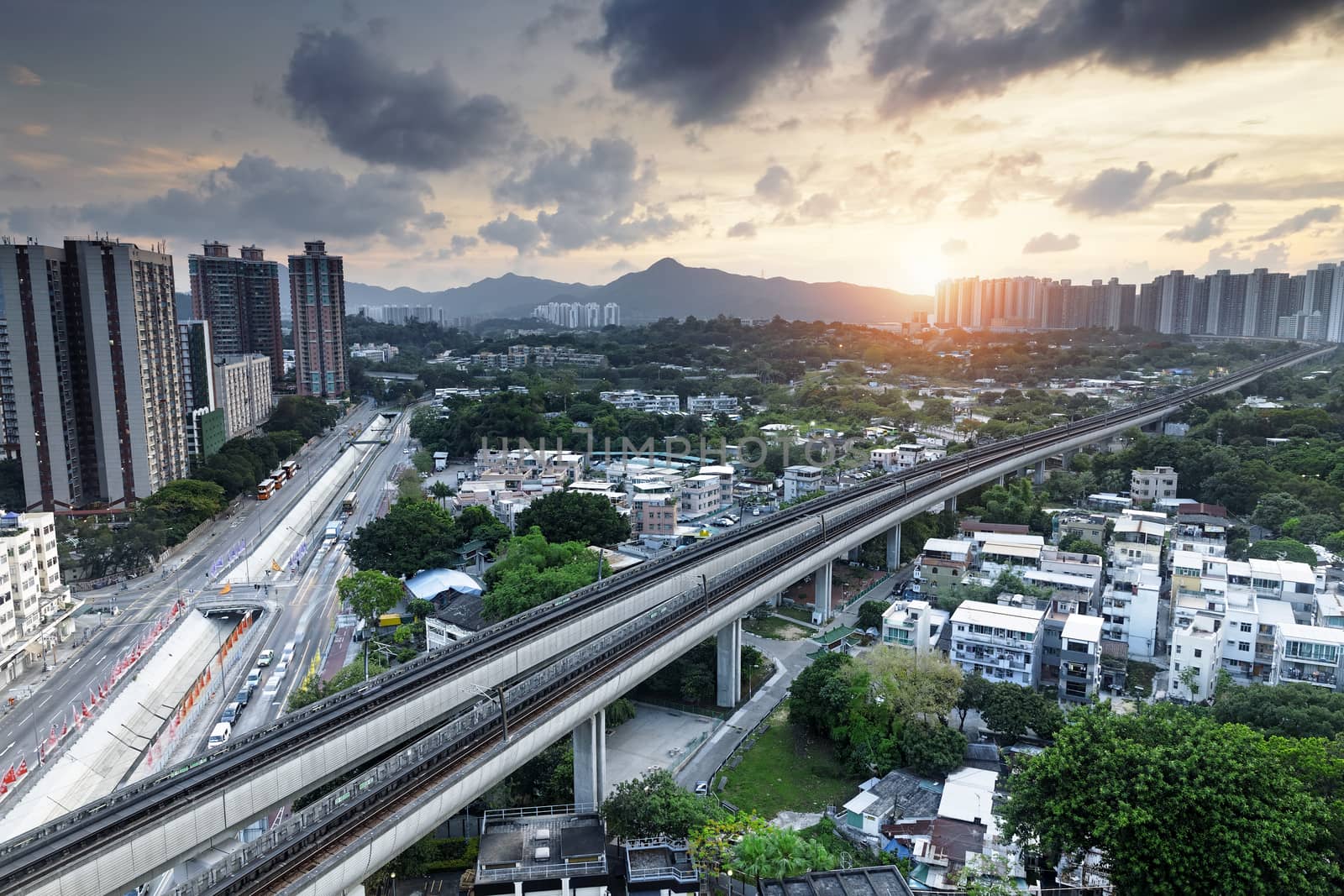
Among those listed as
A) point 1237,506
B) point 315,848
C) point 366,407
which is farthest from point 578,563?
point 366,407

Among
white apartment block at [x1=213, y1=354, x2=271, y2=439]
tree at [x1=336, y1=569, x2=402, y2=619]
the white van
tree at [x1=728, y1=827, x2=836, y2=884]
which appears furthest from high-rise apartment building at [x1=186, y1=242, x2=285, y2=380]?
tree at [x1=728, y1=827, x2=836, y2=884]

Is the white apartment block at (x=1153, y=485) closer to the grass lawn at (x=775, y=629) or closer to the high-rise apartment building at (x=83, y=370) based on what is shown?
the grass lawn at (x=775, y=629)

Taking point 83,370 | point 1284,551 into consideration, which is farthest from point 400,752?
point 83,370

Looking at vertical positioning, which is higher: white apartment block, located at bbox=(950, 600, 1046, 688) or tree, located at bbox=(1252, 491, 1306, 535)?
tree, located at bbox=(1252, 491, 1306, 535)

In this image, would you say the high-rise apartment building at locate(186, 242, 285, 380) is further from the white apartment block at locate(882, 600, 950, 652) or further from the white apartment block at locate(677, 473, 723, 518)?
the white apartment block at locate(882, 600, 950, 652)

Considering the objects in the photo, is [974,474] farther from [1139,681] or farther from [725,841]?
[725,841]

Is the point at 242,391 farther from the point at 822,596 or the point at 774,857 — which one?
the point at 774,857
